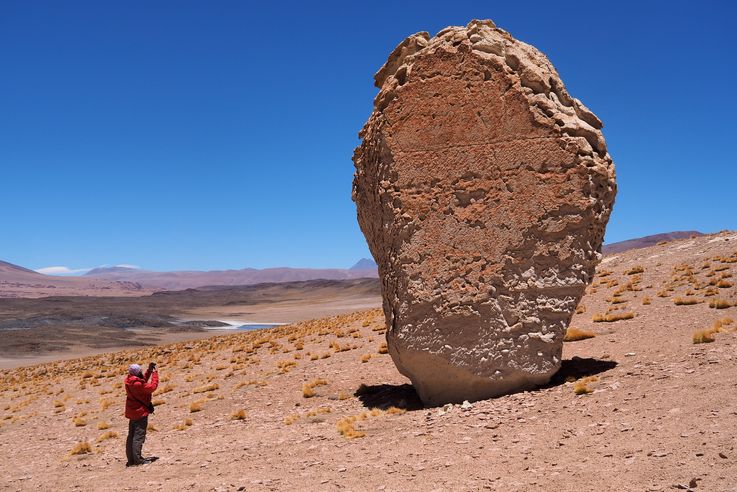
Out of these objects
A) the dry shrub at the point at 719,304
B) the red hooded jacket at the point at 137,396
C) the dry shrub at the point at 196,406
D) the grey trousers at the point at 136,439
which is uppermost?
the dry shrub at the point at 719,304

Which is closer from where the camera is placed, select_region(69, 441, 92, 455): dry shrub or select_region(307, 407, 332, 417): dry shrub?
select_region(69, 441, 92, 455): dry shrub

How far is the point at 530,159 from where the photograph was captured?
8773 mm

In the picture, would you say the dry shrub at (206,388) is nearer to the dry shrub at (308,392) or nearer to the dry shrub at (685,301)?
the dry shrub at (308,392)

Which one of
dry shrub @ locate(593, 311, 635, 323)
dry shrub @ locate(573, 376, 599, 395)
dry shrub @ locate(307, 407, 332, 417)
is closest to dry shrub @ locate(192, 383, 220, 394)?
dry shrub @ locate(307, 407, 332, 417)

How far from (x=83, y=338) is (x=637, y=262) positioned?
152ft

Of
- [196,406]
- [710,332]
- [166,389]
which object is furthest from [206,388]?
[710,332]

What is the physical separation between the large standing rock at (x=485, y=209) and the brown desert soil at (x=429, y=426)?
30.0 inches

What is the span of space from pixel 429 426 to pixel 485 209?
10.6ft

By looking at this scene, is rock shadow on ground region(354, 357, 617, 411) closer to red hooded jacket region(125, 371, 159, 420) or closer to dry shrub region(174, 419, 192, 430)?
dry shrub region(174, 419, 192, 430)

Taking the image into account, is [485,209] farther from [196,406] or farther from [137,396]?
[196,406]

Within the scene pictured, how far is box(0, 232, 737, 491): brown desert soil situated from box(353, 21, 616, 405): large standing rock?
76cm

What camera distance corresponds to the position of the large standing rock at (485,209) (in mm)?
8742

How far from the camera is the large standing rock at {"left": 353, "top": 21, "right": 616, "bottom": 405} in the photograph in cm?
874

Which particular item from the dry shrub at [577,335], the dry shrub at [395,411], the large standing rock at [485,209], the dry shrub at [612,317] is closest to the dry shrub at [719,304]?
the dry shrub at [612,317]
